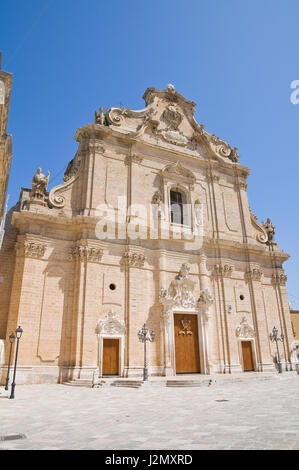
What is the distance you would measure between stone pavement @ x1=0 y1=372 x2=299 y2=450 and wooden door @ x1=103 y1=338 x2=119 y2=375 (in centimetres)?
643

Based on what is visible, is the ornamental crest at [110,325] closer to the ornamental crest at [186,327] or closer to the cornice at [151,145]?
the ornamental crest at [186,327]

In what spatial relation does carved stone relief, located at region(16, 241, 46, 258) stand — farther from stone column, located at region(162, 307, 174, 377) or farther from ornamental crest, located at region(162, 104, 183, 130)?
ornamental crest, located at region(162, 104, 183, 130)

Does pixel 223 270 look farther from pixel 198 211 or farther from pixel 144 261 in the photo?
pixel 144 261

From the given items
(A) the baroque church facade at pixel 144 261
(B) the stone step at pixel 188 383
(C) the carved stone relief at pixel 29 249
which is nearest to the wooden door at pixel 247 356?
(A) the baroque church facade at pixel 144 261

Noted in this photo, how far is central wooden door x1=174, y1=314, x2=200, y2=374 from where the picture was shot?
19.1m

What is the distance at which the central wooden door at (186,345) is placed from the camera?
19064 millimetres

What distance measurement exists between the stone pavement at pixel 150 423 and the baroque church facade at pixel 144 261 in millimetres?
6281

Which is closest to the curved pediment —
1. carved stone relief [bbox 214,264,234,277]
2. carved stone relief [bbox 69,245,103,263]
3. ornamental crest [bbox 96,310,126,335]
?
carved stone relief [bbox 214,264,234,277]

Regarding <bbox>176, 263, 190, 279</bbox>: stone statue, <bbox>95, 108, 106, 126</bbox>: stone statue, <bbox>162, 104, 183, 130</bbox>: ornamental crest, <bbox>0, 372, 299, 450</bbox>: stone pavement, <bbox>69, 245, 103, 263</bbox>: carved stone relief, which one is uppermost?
<bbox>162, 104, 183, 130</bbox>: ornamental crest

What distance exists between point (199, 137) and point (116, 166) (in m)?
7.75

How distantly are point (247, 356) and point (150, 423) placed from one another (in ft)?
53.8

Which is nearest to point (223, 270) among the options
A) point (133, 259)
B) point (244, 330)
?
point (244, 330)
